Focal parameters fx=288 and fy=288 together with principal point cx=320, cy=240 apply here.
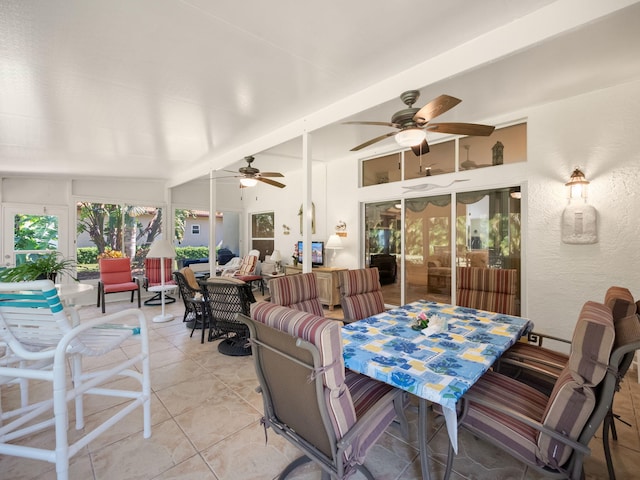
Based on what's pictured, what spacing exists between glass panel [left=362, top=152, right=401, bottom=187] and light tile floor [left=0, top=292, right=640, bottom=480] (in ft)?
12.5

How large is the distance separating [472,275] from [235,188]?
262 inches

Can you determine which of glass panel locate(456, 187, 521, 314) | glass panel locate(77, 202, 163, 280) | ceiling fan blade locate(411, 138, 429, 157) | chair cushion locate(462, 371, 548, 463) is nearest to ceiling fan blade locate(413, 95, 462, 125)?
ceiling fan blade locate(411, 138, 429, 157)

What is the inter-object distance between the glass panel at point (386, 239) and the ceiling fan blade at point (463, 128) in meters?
2.49

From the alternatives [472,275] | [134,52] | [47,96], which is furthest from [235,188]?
[472,275]

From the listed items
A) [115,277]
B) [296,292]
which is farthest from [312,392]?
[115,277]

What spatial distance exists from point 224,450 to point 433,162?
4466 millimetres

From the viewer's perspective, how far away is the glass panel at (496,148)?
3.71 metres

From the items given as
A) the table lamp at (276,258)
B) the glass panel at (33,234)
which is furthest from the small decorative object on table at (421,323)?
the glass panel at (33,234)

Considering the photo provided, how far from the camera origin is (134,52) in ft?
7.13

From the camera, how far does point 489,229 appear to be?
4004 mm

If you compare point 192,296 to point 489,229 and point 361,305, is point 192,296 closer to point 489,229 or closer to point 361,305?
point 361,305

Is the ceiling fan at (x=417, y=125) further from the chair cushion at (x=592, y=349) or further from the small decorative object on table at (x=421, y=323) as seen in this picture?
the chair cushion at (x=592, y=349)

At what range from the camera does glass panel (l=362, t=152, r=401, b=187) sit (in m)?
5.05

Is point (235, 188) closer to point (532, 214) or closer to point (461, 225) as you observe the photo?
point (461, 225)
